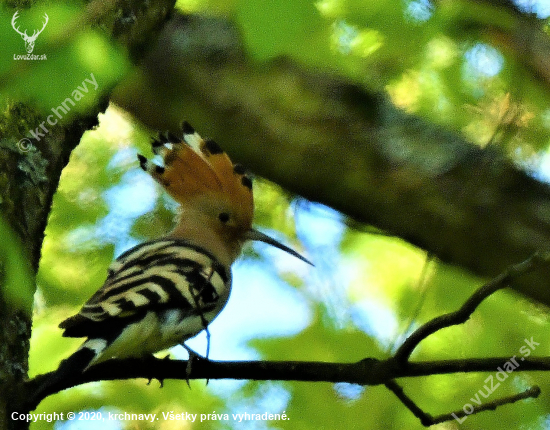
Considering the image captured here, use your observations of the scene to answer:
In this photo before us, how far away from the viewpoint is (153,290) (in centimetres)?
222

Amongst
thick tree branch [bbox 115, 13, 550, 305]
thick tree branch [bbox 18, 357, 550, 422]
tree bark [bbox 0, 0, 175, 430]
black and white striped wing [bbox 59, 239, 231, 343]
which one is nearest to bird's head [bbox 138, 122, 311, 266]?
thick tree branch [bbox 115, 13, 550, 305]

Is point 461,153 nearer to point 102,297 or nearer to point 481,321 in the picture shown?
point 481,321

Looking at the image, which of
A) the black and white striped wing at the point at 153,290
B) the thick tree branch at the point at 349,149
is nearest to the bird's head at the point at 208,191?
the thick tree branch at the point at 349,149

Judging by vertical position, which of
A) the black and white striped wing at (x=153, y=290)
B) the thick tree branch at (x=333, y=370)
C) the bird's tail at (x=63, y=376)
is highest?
the thick tree branch at (x=333, y=370)

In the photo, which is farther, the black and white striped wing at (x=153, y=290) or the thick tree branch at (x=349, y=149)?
the thick tree branch at (x=349, y=149)

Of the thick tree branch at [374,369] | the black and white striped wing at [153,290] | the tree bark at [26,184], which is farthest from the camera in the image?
the black and white striped wing at [153,290]

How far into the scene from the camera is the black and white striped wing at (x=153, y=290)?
6.53ft

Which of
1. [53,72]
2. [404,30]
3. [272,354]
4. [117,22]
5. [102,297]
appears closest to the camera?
[53,72]

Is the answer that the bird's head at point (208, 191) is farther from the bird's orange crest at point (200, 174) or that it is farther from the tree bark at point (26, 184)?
the tree bark at point (26, 184)

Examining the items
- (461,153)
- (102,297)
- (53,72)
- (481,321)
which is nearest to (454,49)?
(461,153)

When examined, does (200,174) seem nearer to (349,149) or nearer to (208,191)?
(208,191)

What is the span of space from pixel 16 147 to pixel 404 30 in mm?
1211

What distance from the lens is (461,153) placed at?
128 inches

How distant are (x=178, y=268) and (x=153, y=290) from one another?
21 centimetres
